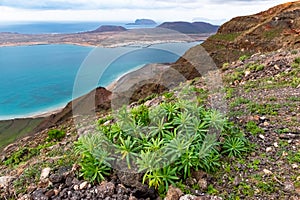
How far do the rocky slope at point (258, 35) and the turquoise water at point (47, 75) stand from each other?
3.16 m

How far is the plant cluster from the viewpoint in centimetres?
310

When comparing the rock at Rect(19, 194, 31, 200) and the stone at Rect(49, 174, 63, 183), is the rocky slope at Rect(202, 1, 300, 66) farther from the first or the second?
the rock at Rect(19, 194, 31, 200)

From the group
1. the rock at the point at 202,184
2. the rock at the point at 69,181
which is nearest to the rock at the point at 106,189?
the rock at the point at 69,181

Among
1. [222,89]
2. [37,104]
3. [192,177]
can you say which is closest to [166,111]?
[192,177]

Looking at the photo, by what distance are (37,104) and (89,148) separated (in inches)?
1323

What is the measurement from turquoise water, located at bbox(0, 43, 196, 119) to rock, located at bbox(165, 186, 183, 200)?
9531 mm

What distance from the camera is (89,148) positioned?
3.41 meters

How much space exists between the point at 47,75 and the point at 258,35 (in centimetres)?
4091

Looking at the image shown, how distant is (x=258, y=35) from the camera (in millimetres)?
23891

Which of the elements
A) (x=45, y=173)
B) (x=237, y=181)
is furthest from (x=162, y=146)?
(x=45, y=173)

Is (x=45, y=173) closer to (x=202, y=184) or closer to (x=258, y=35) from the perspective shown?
(x=202, y=184)

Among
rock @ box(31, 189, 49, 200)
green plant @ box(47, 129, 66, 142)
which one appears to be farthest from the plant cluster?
green plant @ box(47, 129, 66, 142)

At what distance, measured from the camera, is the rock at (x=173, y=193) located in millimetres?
2979

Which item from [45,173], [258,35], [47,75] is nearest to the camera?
[45,173]
